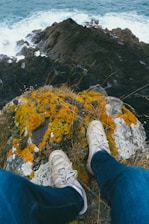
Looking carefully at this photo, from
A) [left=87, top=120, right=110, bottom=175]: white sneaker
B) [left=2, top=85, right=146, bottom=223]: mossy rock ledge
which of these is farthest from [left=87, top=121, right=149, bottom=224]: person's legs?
[left=2, top=85, right=146, bottom=223]: mossy rock ledge

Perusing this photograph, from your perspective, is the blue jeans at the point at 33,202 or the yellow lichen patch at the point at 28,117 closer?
the blue jeans at the point at 33,202

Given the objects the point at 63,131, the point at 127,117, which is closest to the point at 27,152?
the point at 63,131

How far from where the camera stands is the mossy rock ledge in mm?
3951

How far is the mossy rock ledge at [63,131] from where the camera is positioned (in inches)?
156

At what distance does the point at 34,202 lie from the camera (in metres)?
2.54

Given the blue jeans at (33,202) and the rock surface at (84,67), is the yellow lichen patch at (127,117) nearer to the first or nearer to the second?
the blue jeans at (33,202)

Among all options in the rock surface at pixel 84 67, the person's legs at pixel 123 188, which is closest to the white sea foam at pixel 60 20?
the rock surface at pixel 84 67

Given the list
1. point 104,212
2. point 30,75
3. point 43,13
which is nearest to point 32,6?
point 43,13

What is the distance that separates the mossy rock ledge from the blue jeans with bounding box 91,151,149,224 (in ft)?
2.09

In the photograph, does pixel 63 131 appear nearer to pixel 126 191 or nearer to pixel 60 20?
pixel 126 191

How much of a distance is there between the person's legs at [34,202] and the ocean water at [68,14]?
49.2 ft

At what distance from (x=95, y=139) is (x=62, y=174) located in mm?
663

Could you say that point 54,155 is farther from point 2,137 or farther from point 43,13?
point 43,13

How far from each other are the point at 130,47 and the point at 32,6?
1247 cm
